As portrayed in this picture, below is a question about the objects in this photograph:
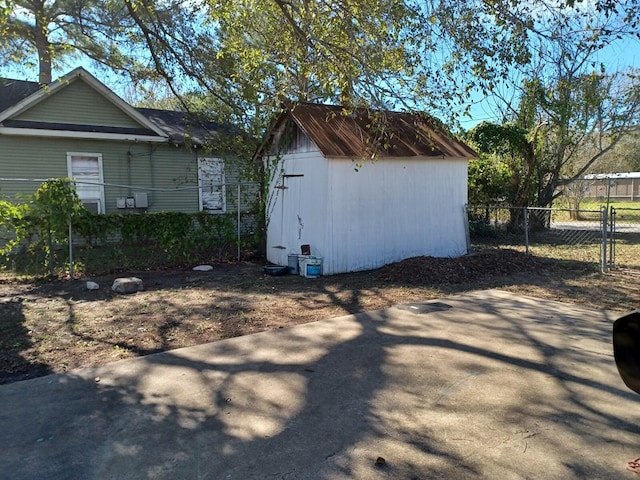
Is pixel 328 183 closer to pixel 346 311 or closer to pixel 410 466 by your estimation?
pixel 346 311

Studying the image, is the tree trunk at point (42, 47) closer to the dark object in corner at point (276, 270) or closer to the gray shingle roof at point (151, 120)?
the gray shingle roof at point (151, 120)

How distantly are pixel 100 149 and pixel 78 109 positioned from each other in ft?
4.11

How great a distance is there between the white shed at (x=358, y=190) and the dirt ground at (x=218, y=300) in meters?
0.86

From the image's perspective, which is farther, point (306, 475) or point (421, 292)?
point (421, 292)

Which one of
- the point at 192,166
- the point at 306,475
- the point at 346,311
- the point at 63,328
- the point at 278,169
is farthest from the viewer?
the point at 192,166

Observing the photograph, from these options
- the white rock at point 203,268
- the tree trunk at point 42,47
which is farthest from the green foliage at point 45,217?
the tree trunk at point 42,47

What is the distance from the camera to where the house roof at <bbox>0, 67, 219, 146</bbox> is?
12.7 m

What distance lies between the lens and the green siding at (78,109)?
13.3 metres

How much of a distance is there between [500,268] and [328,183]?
3.99 metres

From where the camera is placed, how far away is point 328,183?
9586mm

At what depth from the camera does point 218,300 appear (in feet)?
25.3

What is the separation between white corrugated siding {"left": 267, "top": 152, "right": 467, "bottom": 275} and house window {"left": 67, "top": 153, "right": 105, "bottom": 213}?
601 cm

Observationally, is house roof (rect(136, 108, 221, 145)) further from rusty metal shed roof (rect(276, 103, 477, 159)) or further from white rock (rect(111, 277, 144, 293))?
white rock (rect(111, 277, 144, 293))

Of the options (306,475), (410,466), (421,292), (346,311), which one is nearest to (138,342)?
(346,311)
